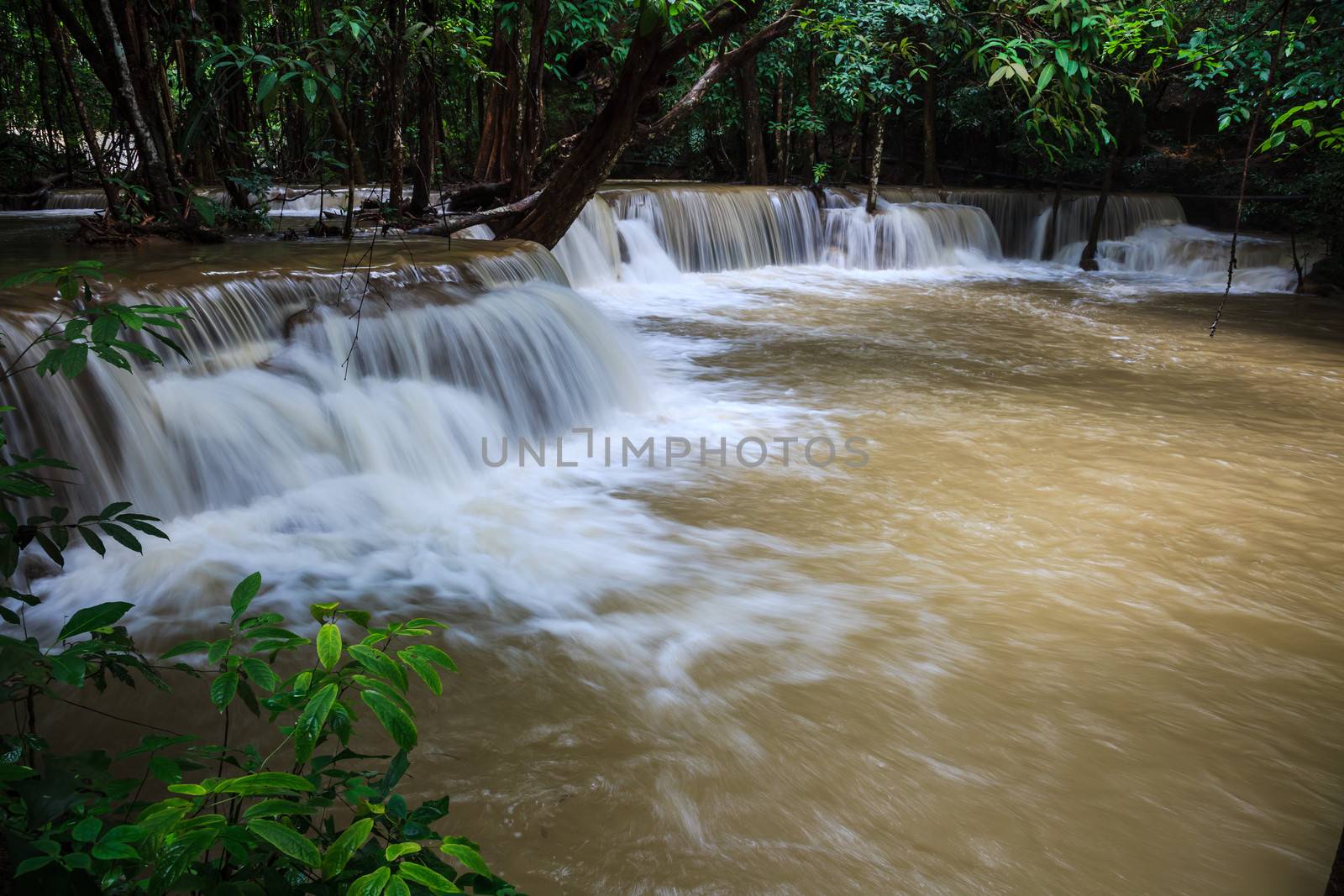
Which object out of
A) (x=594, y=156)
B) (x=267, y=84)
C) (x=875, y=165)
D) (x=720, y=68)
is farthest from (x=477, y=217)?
(x=875, y=165)

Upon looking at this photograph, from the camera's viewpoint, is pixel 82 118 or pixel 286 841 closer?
pixel 286 841

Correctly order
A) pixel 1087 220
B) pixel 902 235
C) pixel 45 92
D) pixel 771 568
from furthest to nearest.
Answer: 1. pixel 1087 220
2. pixel 902 235
3. pixel 45 92
4. pixel 771 568

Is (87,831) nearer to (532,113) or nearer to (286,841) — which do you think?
(286,841)

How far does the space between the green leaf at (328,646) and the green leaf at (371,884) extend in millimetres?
294

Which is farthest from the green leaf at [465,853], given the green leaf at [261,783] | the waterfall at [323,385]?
the waterfall at [323,385]

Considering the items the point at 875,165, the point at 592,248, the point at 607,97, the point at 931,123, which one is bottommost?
the point at 592,248

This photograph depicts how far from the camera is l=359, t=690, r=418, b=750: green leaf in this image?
1.19 m

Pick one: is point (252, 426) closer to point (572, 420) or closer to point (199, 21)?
point (572, 420)

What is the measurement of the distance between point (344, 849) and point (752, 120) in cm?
1559

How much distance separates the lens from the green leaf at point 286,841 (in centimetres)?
104

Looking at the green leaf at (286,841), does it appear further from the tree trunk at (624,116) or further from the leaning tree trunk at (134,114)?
the tree trunk at (624,116)

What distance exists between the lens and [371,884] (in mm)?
1042

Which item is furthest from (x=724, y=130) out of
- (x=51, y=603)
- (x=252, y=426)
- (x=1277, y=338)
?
(x=51, y=603)

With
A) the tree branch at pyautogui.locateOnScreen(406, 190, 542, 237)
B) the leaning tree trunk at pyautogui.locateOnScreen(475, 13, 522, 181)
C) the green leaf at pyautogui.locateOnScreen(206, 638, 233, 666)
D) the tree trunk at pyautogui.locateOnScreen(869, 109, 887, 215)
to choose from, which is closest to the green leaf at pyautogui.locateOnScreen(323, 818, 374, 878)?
the green leaf at pyautogui.locateOnScreen(206, 638, 233, 666)
